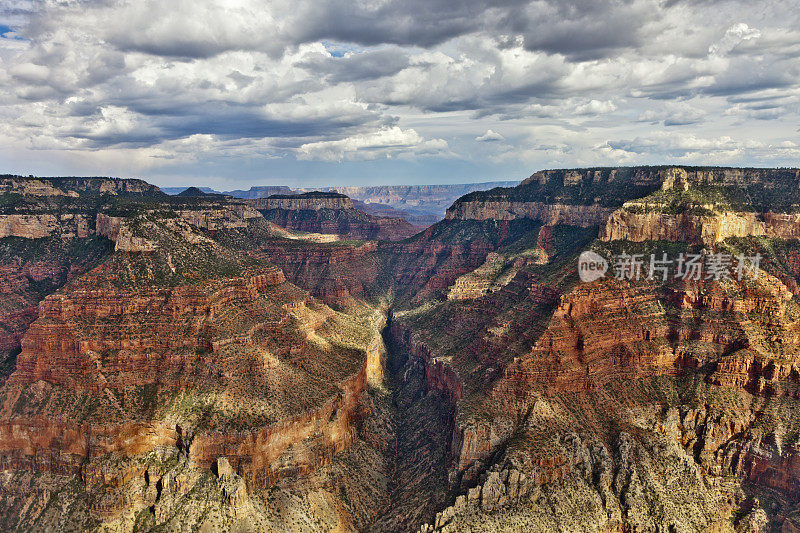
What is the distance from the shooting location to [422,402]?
123 meters

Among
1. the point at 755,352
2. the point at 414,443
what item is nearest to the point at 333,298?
the point at 414,443

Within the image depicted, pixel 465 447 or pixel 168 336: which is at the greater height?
pixel 168 336

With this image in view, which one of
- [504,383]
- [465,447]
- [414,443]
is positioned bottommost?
[414,443]

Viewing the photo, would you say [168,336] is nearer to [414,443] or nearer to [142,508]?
[142,508]

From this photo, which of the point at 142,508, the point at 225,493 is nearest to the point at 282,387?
the point at 225,493

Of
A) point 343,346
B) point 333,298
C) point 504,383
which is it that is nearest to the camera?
point 504,383

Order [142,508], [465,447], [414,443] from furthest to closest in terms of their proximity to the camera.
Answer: [414,443] → [465,447] → [142,508]

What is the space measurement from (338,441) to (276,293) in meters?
42.5

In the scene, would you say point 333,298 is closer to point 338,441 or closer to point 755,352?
point 338,441

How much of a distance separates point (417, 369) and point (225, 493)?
67.0 metres

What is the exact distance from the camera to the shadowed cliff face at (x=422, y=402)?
80875mm

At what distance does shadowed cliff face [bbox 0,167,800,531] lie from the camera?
80.9m

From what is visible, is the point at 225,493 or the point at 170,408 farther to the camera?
the point at 170,408

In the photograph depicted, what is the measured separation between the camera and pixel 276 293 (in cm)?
12800
